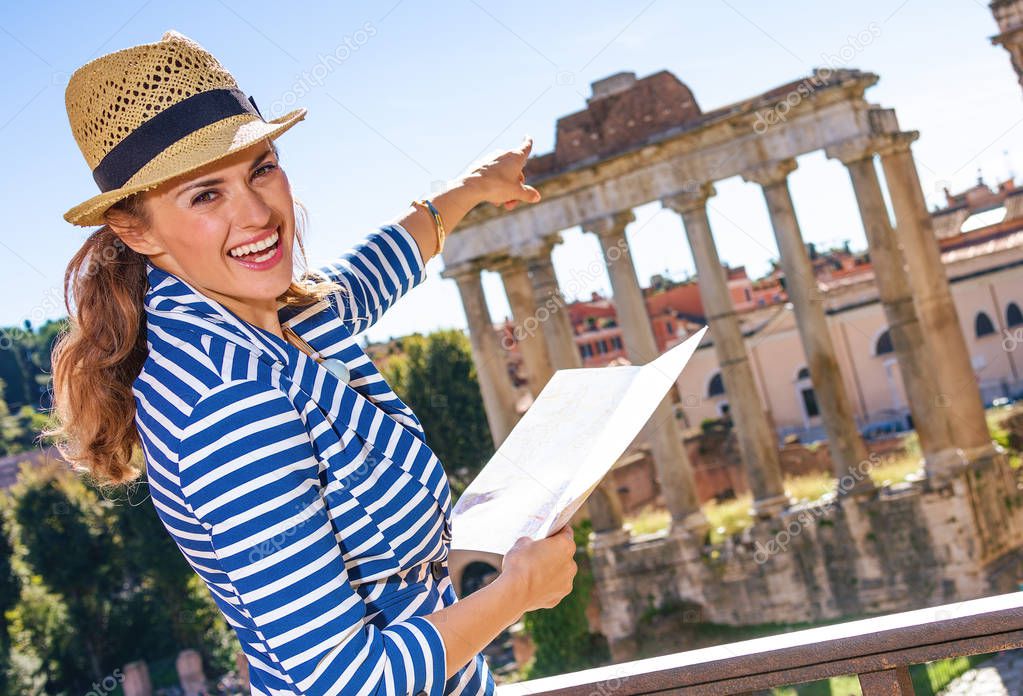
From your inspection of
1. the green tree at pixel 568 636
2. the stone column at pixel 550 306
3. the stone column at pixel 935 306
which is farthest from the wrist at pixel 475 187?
the green tree at pixel 568 636

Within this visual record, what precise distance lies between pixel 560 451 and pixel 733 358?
18.7 metres

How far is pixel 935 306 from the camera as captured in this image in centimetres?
1923

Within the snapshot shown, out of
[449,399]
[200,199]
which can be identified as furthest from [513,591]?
[449,399]

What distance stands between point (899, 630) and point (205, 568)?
4.85 ft

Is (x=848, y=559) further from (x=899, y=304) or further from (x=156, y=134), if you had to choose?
(x=156, y=134)

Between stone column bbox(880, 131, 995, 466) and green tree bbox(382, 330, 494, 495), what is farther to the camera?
green tree bbox(382, 330, 494, 495)

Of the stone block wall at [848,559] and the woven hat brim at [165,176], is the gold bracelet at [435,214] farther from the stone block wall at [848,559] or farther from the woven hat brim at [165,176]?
the stone block wall at [848,559]

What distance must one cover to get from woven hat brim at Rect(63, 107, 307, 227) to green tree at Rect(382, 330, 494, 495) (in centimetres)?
2920

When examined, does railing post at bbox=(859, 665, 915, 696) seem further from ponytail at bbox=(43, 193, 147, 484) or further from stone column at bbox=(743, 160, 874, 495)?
stone column at bbox=(743, 160, 874, 495)

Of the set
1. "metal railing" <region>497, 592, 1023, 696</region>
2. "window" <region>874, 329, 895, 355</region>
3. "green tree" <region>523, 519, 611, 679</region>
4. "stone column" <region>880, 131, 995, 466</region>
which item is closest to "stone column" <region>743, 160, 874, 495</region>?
"stone column" <region>880, 131, 995, 466</region>

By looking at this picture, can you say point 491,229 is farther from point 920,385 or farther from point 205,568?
point 205,568

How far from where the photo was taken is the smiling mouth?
2196 millimetres

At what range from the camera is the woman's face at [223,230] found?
7.13ft

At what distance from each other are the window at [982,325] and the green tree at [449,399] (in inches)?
→ 792
